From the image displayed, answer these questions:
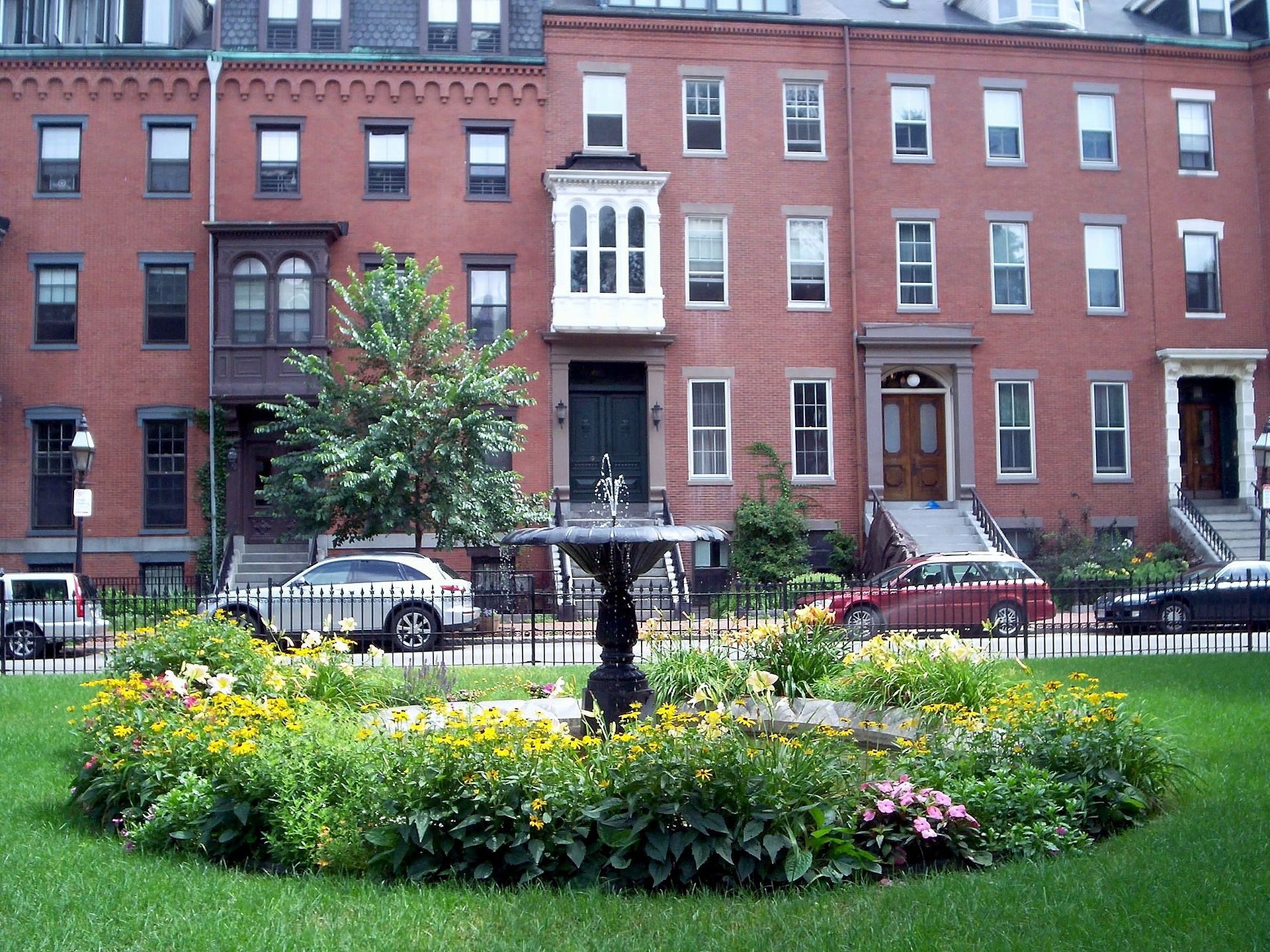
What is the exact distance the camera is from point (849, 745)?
756 cm

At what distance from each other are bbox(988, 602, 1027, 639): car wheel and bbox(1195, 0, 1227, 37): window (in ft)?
66.3

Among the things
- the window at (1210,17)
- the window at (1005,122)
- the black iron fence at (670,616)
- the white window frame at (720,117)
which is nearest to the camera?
the black iron fence at (670,616)

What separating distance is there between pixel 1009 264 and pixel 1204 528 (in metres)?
8.00

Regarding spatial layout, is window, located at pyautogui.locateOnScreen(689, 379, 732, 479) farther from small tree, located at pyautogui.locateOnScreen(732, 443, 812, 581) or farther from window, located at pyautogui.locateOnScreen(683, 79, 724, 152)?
window, located at pyautogui.locateOnScreen(683, 79, 724, 152)

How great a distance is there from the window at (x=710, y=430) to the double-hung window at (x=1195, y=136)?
45.4ft

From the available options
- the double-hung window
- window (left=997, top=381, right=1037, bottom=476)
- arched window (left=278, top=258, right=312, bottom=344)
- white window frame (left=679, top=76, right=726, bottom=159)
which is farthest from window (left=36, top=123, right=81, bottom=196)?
the double-hung window

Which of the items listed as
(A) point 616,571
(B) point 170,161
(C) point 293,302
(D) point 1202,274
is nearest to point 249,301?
(C) point 293,302

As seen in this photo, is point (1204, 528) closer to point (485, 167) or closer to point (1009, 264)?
point (1009, 264)

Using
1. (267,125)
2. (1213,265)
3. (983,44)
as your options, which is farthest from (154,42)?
(1213,265)

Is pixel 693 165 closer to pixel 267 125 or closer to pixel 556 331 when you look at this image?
pixel 556 331

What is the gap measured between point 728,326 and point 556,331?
4278 millimetres

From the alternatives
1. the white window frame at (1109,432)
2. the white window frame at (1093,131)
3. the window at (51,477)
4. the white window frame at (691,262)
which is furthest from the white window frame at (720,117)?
the window at (51,477)

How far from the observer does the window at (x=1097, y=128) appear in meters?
30.5

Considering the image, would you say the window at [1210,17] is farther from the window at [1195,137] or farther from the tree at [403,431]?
the tree at [403,431]
